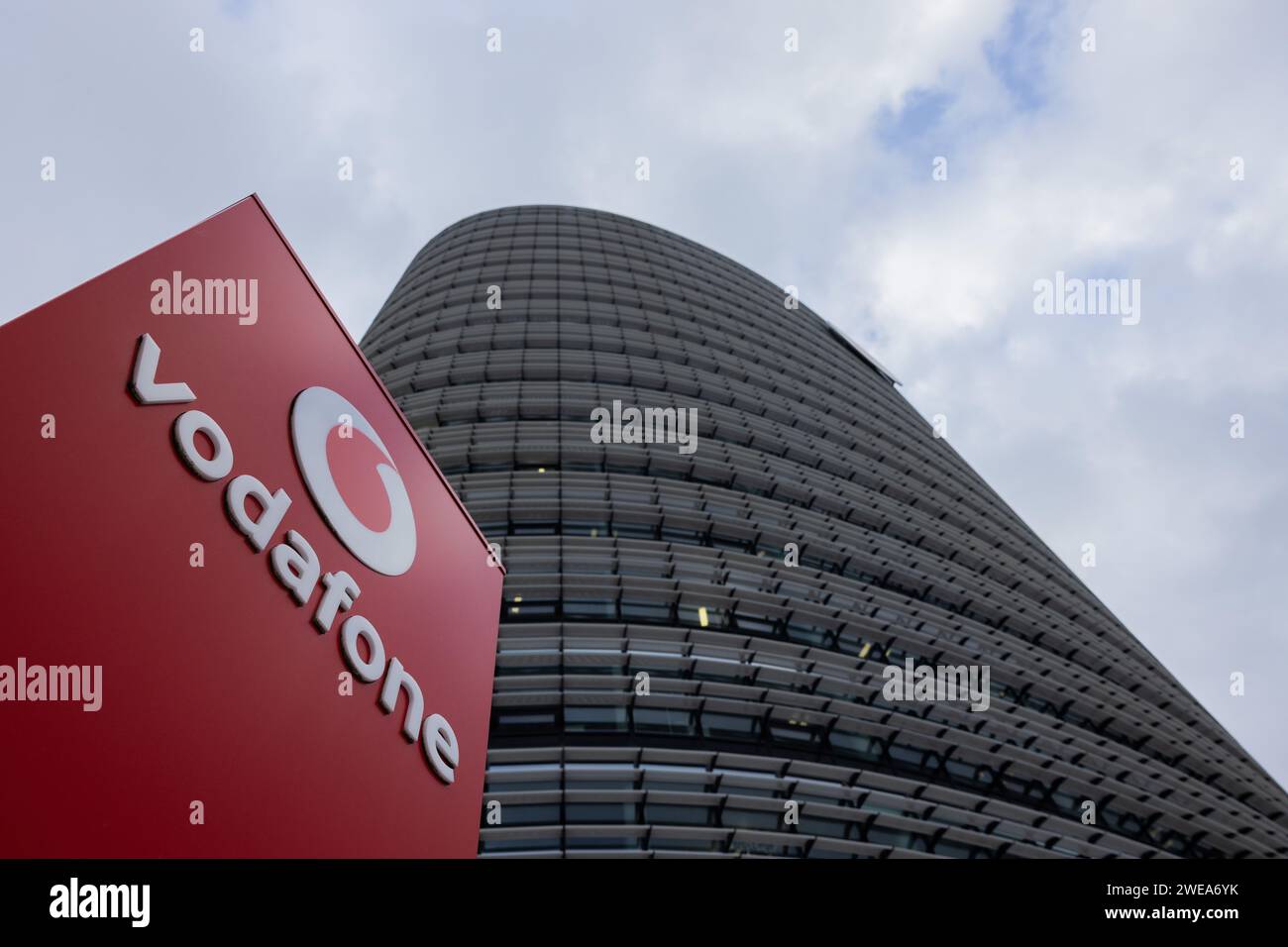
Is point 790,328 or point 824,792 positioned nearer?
point 824,792

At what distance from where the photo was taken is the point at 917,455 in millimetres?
36281

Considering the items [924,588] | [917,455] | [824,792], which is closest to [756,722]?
[824,792]

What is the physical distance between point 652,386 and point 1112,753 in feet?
49.4

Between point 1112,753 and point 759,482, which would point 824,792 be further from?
point 759,482

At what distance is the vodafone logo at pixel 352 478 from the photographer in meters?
5.85

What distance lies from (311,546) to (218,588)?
76 cm

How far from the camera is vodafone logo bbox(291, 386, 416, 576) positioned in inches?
230
